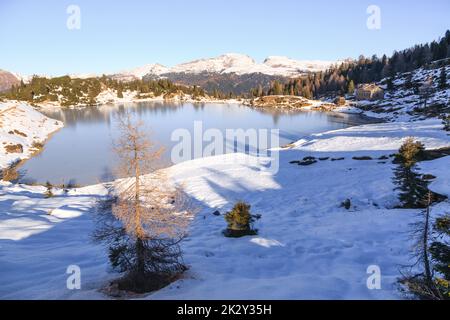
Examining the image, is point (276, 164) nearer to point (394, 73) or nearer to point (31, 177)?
point (31, 177)

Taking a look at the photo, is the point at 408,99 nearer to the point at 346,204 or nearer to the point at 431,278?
the point at 346,204

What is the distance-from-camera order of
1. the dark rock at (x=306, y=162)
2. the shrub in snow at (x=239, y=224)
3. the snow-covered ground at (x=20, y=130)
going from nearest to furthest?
the shrub in snow at (x=239, y=224)
the dark rock at (x=306, y=162)
the snow-covered ground at (x=20, y=130)

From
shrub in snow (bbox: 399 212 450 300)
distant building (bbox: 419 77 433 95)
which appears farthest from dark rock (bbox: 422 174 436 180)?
→ distant building (bbox: 419 77 433 95)

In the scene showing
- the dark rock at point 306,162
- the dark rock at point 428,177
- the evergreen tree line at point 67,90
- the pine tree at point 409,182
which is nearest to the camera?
the pine tree at point 409,182

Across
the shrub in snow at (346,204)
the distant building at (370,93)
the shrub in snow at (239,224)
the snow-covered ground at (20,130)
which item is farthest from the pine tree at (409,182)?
the distant building at (370,93)

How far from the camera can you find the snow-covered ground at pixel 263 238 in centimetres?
960

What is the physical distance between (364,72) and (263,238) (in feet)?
588

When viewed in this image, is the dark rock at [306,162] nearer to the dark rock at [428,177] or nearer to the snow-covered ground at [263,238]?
the snow-covered ground at [263,238]

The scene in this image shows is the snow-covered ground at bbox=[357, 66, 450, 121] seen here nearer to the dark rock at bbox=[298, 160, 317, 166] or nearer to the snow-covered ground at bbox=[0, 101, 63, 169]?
the dark rock at bbox=[298, 160, 317, 166]

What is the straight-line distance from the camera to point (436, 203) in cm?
1680

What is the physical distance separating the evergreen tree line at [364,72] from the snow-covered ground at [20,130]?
132 meters

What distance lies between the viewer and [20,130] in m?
61.0

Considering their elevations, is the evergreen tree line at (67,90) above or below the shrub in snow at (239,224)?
above
